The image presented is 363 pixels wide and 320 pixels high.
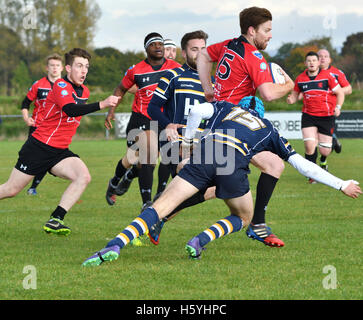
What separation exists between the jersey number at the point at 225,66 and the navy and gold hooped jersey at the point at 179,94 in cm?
55

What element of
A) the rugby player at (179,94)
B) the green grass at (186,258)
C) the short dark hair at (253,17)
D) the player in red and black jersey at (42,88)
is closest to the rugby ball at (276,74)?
the short dark hair at (253,17)

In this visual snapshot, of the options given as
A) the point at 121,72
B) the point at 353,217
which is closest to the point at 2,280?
the point at 353,217

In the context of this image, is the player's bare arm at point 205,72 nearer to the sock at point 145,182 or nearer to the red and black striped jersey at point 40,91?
the sock at point 145,182

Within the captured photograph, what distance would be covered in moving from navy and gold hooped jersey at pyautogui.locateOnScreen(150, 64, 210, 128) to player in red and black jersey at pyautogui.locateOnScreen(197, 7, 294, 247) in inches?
12.6

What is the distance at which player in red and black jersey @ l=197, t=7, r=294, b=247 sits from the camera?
650 centimetres

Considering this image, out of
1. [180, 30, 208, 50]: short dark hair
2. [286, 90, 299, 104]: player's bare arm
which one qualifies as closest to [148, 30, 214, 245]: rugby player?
[180, 30, 208, 50]: short dark hair

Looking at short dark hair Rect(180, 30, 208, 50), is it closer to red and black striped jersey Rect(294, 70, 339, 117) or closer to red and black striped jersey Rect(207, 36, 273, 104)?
red and black striped jersey Rect(207, 36, 273, 104)

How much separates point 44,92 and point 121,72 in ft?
103

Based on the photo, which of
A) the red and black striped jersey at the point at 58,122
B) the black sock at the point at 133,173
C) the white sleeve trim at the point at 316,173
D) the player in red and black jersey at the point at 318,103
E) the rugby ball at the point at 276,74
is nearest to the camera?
the white sleeve trim at the point at 316,173

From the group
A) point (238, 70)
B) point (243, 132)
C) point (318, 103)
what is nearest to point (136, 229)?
point (243, 132)

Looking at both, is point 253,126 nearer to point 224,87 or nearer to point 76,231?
point 224,87

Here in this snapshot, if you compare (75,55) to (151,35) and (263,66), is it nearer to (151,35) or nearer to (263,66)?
(151,35)

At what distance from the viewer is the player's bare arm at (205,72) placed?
7.06 metres
